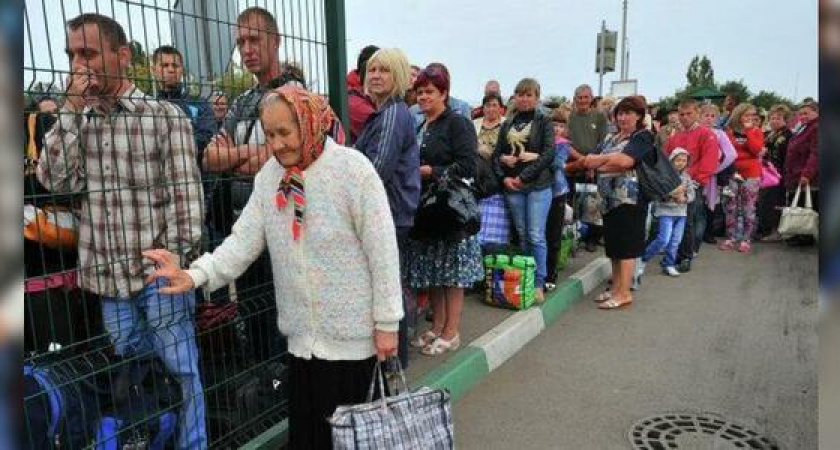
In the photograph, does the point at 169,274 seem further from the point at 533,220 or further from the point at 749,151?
the point at 749,151

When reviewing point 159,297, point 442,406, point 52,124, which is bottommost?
point 442,406

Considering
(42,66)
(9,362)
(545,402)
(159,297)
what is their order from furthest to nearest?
(545,402) < (159,297) < (42,66) < (9,362)

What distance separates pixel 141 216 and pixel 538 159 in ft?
11.6

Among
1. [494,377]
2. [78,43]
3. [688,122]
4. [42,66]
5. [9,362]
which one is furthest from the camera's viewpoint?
[688,122]

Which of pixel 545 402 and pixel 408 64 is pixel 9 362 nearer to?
pixel 408 64

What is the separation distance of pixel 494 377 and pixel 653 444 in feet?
4.07

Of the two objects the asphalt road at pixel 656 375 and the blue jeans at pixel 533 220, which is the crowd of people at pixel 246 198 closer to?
the asphalt road at pixel 656 375

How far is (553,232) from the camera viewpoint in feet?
19.6

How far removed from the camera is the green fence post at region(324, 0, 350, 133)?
3352mm

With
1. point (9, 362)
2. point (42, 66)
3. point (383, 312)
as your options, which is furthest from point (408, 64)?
point (9, 362)

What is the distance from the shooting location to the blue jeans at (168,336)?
2479 mm

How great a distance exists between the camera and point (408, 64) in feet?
11.4

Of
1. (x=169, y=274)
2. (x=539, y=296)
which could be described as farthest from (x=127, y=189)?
(x=539, y=296)

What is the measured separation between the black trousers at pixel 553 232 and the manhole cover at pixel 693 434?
8.22 ft
